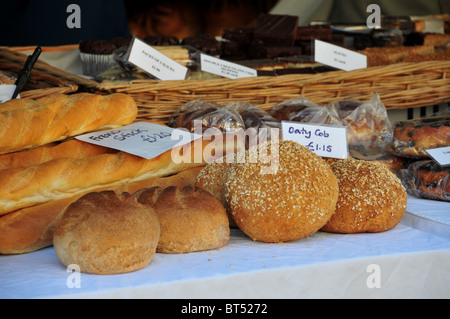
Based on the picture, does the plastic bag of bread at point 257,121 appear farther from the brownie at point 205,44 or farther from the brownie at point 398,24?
the brownie at point 398,24

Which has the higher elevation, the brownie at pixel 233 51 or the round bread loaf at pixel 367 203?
the brownie at pixel 233 51

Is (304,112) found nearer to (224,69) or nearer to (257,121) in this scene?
(257,121)

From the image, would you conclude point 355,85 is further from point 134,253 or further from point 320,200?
point 134,253

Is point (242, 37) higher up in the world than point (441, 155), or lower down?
higher up

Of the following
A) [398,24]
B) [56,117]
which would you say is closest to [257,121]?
[56,117]

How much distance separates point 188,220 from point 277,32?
1.76 m

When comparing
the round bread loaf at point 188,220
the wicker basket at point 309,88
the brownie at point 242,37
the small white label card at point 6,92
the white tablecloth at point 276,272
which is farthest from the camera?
the brownie at point 242,37

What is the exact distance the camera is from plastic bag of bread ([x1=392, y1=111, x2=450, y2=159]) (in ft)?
5.97

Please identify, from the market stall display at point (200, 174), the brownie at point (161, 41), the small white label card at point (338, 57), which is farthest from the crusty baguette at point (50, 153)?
the brownie at point (161, 41)

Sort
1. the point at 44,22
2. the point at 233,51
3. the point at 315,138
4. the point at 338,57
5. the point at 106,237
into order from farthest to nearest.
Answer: the point at 44,22, the point at 233,51, the point at 338,57, the point at 315,138, the point at 106,237

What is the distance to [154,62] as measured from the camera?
2.15 m

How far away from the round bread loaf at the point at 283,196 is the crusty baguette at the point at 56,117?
51cm

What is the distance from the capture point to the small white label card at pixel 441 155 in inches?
68.7
